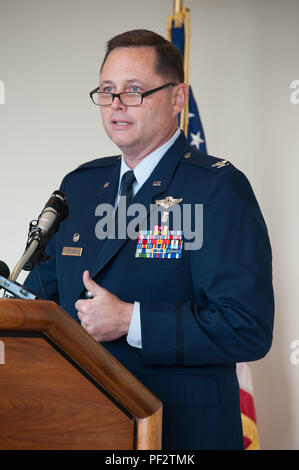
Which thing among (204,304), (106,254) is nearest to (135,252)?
(106,254)

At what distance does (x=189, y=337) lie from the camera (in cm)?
136

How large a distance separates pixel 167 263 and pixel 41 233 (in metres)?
0.42

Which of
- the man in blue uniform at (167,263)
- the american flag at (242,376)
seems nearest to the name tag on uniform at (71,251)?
the man in blue uniform at (167,263)

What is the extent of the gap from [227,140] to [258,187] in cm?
31

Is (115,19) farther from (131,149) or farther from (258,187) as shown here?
(131,149)

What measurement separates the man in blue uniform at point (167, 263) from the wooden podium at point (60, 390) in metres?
0.30

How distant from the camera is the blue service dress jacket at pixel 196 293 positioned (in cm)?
137

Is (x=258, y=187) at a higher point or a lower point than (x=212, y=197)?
higher

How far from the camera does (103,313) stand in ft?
4.29

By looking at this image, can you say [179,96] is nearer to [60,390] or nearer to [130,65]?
[130,65]

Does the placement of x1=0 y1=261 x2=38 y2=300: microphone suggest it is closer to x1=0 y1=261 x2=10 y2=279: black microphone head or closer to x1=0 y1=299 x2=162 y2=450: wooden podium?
x1=0 y1=261 x2=10 y2=279: black microphone head

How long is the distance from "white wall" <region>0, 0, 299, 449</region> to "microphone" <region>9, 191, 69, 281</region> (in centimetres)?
226

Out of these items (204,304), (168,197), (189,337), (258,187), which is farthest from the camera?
(258,187)

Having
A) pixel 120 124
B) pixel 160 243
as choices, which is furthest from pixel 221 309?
pixel 120 124
